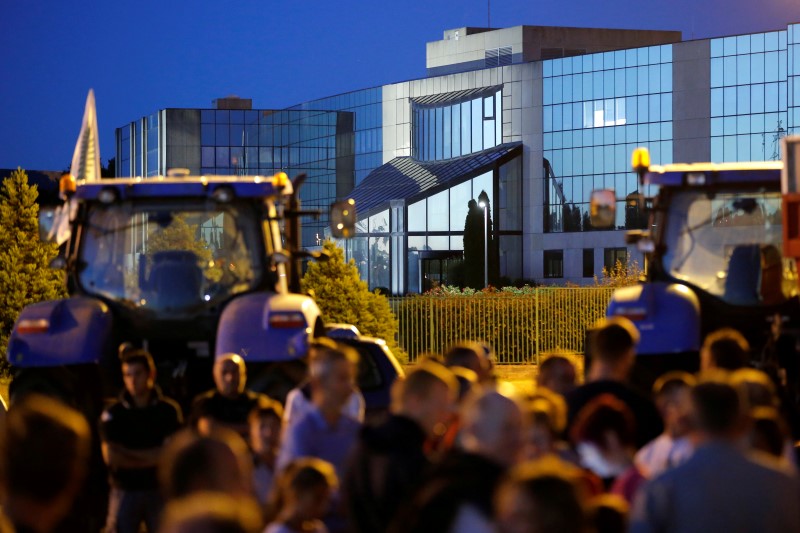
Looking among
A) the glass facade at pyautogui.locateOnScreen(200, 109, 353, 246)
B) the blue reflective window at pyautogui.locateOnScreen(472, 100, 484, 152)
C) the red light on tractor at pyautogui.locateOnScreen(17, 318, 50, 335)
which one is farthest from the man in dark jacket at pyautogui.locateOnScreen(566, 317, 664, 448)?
the glass facade at pyautogui.locateOnScreen(200, 109, 353, 246)

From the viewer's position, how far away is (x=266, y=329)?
11.4 metres

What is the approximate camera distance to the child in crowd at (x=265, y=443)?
8531 mm

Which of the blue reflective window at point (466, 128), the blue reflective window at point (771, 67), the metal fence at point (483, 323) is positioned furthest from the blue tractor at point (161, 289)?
the blue reflective window at point (466, 128)

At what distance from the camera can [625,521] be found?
5.69 meters

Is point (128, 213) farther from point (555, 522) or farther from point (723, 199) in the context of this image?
point (555, 522)

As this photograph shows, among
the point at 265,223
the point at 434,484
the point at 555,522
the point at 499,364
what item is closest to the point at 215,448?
the point at 434,484

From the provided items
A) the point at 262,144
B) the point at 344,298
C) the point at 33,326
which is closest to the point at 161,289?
the point at 33,326

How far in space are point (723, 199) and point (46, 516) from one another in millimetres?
10223

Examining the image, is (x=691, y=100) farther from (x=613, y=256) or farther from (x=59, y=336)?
(x=59, y=336)

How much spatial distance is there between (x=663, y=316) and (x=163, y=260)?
4185 mm

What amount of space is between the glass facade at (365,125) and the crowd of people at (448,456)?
8050cm

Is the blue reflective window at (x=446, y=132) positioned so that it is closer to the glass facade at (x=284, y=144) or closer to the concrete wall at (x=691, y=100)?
the glass facade at (x=284, y=144)

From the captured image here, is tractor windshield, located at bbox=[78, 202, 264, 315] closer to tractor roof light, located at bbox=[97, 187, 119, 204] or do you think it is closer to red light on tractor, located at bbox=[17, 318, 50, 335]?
tractor roof light, located at bbox=[97, 187, 119, 204]

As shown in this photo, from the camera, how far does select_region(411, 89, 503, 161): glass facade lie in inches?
3184
